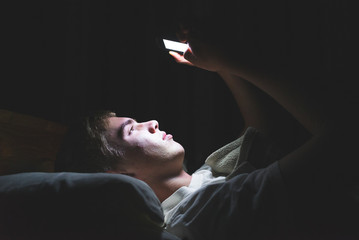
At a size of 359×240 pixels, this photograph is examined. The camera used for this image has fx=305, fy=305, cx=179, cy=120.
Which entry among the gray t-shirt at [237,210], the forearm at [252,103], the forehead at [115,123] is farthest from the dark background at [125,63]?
the gray t-shirt at [237,210]

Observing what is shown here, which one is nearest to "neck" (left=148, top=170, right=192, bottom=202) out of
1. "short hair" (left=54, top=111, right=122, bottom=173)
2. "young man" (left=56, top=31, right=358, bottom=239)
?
"young man" (left=56, top=31, right=358, bottom=239)

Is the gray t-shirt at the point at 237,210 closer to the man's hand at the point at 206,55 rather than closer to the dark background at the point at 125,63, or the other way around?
the man's hand at the point at 206,55

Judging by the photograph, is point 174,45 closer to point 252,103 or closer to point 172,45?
point 172,45

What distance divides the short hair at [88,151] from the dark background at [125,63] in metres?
0.35

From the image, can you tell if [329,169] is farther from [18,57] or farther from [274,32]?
[18,57]

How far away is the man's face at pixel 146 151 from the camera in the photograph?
1.16m

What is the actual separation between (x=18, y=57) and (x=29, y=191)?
96 centimetres

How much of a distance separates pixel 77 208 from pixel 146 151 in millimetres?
508

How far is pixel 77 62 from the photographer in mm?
1578

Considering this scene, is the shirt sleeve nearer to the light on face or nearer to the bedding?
the bedding

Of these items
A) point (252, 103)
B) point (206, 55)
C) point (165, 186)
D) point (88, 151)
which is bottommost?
point (165, 186)

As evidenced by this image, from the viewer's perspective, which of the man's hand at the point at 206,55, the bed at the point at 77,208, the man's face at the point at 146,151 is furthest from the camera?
the man's face at the point at 146,151

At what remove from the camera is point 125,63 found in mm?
1608

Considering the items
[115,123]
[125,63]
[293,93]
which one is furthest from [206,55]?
[125,63]
